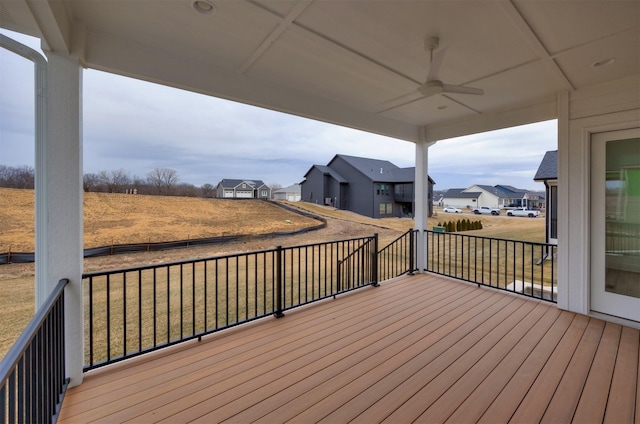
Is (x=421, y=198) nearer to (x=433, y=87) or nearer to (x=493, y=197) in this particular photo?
(x=433, y=87)

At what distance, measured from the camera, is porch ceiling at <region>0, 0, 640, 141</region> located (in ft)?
5.87

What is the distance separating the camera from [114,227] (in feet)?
16.0

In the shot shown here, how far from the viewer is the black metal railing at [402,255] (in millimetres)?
4832

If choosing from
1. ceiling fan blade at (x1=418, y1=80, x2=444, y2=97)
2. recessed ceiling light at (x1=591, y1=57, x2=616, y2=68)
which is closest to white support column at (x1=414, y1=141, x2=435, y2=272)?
recessed ceiling light at (x1=591, y1=57, x2=616, y2=68)

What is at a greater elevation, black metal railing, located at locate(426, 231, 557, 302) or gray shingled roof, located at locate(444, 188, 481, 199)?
gray shingled roof, located at locate(444, 188, 481, 199)

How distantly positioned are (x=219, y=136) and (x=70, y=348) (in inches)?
245

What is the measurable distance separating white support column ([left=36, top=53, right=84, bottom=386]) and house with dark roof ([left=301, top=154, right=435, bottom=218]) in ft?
24.7

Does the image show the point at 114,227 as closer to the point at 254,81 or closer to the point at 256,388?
the point at 254,81

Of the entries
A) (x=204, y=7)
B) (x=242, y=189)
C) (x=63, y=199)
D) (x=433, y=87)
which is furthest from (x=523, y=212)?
(x=63, y=199)

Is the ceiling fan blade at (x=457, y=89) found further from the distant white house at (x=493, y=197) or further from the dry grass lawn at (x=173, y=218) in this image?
the distant white house at (x=493, y=197)

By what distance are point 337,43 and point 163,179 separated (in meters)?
4.41

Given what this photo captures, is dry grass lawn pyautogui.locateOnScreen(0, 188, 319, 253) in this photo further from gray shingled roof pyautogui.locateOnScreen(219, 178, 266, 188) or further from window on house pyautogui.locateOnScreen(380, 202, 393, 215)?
window on house pyautogui.locateOnScreen(380, 202, 393, 215)

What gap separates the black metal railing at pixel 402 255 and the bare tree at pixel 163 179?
4236 mm

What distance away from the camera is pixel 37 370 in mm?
1309
